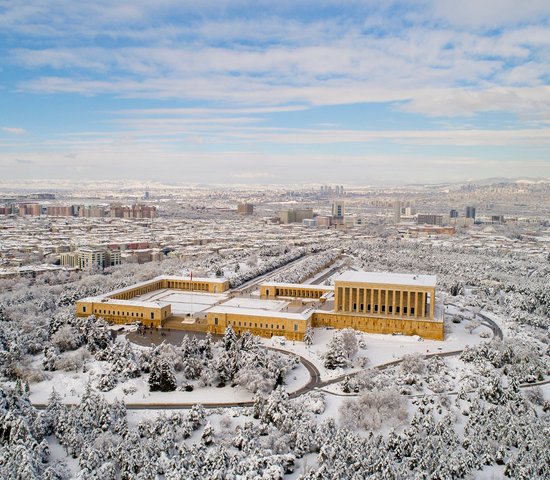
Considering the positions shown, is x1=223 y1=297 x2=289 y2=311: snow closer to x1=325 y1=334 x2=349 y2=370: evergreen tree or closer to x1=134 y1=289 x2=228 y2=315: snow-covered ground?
x1=134 y1=289 x2=228 y2=315: snow-covered ground

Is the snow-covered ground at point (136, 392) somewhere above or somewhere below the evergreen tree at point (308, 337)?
below

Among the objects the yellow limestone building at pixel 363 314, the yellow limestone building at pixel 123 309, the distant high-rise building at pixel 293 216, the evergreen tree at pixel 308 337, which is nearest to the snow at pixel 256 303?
the yellow limestone building at pixel 363 314

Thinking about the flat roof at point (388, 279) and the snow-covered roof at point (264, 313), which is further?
the flat roof at point (388, 279)

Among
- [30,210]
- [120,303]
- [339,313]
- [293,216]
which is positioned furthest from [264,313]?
[30,210]

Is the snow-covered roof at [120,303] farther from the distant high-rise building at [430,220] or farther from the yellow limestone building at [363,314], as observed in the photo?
the distant high-rise building at [430,220]

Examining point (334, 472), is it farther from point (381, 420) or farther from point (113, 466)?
point (113, 466)

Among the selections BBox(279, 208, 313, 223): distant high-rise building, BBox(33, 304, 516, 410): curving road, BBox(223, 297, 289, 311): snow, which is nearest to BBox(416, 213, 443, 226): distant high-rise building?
BBox(279, 208, 313, 223): distant high-rise building

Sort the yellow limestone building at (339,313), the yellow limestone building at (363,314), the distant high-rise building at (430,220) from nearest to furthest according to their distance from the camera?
the yellow limestone building at (363,314)
the yellow limestone building at (339,313)
the distant high-rise building at (430,220)

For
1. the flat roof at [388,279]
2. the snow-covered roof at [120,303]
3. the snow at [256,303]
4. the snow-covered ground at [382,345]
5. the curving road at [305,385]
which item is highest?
the flat roof at [388,279]
